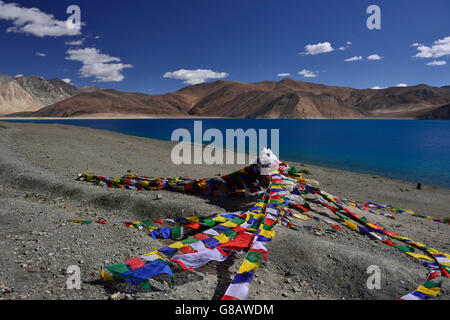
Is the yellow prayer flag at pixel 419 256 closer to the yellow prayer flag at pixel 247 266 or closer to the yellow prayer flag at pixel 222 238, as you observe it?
the yellow prayer flag at pixel 247 266

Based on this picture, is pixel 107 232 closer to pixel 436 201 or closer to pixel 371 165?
pixel 436 201

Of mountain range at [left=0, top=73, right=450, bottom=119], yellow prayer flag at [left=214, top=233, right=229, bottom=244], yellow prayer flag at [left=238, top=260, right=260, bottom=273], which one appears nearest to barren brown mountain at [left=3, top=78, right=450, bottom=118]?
mountain range at [left=0, top=73, right=450, bottom=119]

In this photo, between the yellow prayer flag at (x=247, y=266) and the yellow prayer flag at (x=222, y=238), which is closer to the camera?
the yellow prayer flag at (x=247, y=266)

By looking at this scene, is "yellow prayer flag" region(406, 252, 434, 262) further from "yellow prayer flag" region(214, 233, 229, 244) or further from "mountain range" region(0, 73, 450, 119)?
"mountain range" region(0, 73, 450, 119)

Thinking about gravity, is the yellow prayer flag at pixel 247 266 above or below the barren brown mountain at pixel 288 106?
below

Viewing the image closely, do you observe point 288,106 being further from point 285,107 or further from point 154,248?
point 154,248

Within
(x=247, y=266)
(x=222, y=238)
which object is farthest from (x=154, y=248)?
(x=247, y=266)

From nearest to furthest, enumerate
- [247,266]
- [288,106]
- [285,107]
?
1. [247,266]
2. [288,106]
3. [285,107]

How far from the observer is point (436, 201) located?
11.2 meters

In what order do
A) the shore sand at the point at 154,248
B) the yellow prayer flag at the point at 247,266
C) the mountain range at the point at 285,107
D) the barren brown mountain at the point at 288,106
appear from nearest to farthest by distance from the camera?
the shore sand at the point at 154,248, the yellow prayer flag at the point at 247,266, the mountain range at the point at 285,107, the barren brown mountain at the point at 288,106

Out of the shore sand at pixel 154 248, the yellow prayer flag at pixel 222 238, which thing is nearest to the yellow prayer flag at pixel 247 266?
the shore sand at pixel 154 248

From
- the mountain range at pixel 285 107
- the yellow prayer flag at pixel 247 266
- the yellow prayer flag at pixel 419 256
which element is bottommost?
the yellow prayer flag at pixel 419 256
